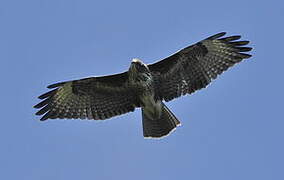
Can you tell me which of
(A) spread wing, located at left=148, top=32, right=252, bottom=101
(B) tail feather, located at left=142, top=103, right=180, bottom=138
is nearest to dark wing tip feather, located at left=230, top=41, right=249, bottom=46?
(A) spread wing, located at left=148, top=32, right=252, bottom=101

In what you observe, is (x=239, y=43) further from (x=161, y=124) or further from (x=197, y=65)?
(x=161, y=124)

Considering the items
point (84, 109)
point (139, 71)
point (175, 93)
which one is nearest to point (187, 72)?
point (175, 93)

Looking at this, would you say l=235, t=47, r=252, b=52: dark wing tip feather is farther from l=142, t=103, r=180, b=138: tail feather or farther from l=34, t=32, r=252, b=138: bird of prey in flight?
l=142, t=103, r=180, b=138: tail feather

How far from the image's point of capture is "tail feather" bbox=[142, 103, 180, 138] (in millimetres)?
12027

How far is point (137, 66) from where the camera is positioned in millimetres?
11297

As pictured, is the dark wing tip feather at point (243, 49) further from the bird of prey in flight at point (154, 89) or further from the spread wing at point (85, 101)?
the spread wing at point (85, 101)

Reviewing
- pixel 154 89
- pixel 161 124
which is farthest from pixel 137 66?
pixel 161 124

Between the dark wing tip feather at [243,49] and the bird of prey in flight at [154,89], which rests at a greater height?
the dark wing tip feather at [243,49]

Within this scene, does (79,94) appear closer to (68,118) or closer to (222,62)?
(68,118)

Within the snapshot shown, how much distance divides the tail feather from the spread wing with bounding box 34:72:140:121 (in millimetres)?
456

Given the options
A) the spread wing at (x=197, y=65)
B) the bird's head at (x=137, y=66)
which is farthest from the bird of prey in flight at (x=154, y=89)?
the bird's head at (x=137, y=66)

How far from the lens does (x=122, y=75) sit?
11773 millimetres

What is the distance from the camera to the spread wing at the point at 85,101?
12.2 meters

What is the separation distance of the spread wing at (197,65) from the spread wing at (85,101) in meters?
0.79
